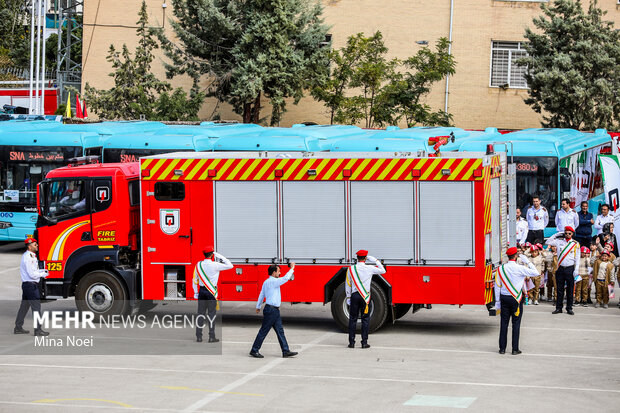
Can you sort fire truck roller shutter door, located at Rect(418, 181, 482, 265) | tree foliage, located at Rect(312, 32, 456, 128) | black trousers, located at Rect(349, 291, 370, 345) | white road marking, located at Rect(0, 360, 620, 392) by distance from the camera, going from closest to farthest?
white road marking, located at Rect(0, 360, 620, 392)
black trousers, located at Rect(349, 291, 370, 345)
fire truck roller shutter door, located at Rect(418, 181, 482, 265)
tree foliage, located at Rect(312, 32, 456, 128)

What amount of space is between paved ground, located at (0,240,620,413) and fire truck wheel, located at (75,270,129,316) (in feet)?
6.62

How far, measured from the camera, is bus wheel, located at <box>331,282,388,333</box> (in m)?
16.7

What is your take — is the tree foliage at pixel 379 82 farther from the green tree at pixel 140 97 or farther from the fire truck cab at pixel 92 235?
the fire truck cab at pixel 92 235

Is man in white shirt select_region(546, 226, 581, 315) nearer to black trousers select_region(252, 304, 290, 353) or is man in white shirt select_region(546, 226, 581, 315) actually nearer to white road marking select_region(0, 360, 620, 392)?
white road marking select_region(0, 360, 620, 392)

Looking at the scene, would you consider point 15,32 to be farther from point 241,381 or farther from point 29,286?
point 241,381

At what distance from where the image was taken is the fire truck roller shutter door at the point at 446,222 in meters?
16.5

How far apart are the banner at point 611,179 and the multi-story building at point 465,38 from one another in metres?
21.1

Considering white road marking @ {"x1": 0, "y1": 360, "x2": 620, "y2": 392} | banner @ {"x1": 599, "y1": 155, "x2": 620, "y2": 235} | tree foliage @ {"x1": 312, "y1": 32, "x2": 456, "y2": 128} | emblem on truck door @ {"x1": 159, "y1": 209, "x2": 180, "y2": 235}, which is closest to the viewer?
white road marking @ {"x1": 0, "y1": 360, "x2": 620, "y2": 392}

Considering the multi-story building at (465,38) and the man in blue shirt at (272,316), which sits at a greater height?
the multi-story building at (465,38)

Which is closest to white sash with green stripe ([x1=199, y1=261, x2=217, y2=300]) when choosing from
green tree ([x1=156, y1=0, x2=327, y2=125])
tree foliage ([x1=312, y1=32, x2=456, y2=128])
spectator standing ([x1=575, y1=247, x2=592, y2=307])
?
spectator standing ([x1=575, y1=247, x2=592, y2=307])

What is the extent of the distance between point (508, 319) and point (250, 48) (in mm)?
27547

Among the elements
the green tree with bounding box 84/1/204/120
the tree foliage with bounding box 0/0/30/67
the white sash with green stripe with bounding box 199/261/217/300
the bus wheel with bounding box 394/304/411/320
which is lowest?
the bus wheel with bounding box 394/304/411/320

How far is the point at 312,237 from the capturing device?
17.1 metres

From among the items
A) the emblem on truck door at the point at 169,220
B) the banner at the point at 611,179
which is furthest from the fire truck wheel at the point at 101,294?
the banner at the point at 611,179
